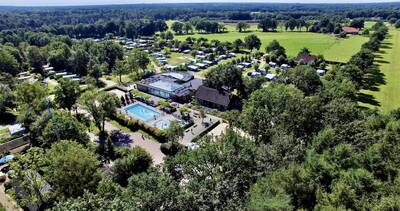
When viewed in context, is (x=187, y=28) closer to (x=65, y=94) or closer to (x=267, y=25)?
(x=267, y=25)

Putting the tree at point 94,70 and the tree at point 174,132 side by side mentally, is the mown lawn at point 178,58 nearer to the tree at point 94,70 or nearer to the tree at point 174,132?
the tree at point 94,70

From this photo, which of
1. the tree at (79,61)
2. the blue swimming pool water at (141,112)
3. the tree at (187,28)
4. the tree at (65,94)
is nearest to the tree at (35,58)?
the tree at (79,61)

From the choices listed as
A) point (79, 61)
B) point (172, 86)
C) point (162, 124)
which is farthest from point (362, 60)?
point (79, 61)

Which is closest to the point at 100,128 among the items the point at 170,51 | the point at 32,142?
the point at 32,142

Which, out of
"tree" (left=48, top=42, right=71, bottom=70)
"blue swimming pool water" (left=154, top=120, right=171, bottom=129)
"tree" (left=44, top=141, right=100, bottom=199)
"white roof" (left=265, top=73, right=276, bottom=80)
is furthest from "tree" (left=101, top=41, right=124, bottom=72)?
"tree" (left=44, top=141, right=100, bottom=199)

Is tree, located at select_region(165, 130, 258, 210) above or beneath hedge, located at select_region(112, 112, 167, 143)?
above

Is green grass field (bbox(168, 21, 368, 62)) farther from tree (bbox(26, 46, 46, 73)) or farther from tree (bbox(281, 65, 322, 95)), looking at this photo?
tree (bbox(26, 46, 46, 73))
